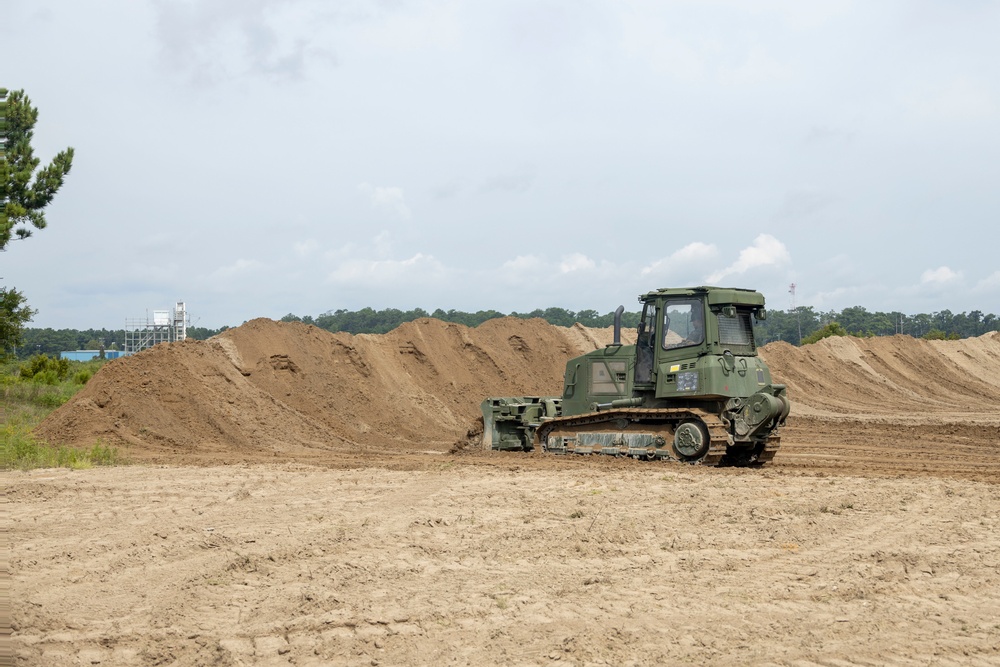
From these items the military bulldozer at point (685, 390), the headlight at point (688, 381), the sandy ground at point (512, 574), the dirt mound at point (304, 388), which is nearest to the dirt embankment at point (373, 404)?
the dirt mound at point (304, 388)

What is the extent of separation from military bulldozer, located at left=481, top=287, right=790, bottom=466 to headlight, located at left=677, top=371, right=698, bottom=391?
0.02 m

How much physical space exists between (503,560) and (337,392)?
19.4m

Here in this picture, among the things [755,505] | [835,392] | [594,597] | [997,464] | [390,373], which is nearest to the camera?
[594,597]

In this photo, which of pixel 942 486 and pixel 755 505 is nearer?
pixel 755 505

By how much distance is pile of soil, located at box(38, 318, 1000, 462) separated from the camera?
21.5m

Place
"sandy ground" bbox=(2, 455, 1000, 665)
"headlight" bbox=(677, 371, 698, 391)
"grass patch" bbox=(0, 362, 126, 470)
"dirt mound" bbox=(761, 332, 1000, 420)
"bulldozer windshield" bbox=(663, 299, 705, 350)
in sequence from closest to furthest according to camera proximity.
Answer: "sandy ground" bbox=(2, 455, 1000, 665), "headlight" bbox=(677, 371, 698, 391), "bulldozer windshield" bbox=(663, 299, 705, 350), "grass patch" bbox=(0, 362, 126, 470), "dirt mound" bbox=(761, 332, 1000, 420)

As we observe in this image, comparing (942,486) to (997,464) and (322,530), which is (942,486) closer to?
(997,464)

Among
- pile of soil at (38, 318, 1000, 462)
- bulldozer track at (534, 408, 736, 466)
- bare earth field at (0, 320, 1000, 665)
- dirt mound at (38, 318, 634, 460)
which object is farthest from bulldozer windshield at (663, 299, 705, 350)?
dirt mound at (38, 318, 634, 460)

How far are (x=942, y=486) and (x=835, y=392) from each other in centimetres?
3081

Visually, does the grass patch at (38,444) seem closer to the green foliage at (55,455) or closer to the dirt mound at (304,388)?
the green foliage at (55,455)

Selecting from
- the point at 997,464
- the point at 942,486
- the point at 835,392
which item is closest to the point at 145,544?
the point at 942,486

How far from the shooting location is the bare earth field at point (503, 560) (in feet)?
20.1

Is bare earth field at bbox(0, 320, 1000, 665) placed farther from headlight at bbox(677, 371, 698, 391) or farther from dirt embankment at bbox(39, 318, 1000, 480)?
headlight at bbox(677, 371, 698, 391)

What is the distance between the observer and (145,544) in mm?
8984
